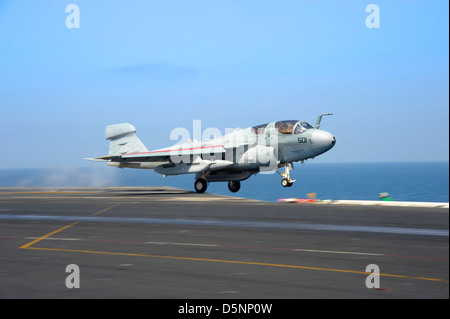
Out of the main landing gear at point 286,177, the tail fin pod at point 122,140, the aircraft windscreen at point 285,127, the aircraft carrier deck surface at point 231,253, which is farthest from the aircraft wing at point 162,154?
the aircraft carrier deck surface at point 231,253

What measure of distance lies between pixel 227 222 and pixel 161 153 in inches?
697

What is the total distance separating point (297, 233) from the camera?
52.2 feet

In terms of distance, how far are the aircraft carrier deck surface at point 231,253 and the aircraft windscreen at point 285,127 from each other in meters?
10.3

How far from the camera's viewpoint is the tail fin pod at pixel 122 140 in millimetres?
40781

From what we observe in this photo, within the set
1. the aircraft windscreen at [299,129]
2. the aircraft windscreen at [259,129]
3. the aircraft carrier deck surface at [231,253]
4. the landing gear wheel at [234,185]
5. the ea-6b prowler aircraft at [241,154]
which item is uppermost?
the aircraft windscreen at [259,129]

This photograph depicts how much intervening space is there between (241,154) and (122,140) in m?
11.7

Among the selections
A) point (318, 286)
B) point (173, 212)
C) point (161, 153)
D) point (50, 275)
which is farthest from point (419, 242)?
point (161, 153)

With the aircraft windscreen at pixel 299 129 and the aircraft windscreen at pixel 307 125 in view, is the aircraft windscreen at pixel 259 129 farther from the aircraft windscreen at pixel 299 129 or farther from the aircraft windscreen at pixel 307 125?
the aircraft windscreen at pixel 307 125

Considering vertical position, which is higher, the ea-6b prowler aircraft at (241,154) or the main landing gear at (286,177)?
the ea-6b prowler aircraft at (241,154)

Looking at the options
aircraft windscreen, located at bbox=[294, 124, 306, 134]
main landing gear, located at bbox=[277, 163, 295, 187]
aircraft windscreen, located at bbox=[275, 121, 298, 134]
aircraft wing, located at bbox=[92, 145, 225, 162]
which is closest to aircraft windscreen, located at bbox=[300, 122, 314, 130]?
aircraft windscreen, located at bbox=[294, 124, 306, 134]

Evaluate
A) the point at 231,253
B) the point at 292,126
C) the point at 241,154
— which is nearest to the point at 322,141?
the point at 292,126

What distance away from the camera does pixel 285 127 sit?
106 ft

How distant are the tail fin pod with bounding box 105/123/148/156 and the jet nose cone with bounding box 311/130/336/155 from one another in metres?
14.9
